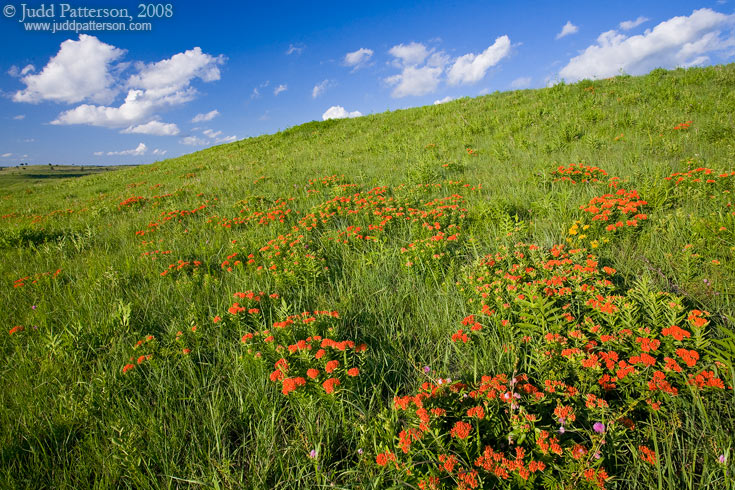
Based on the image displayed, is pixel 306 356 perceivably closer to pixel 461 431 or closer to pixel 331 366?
pixel 331 366

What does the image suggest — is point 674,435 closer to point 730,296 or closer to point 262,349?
point 730,296

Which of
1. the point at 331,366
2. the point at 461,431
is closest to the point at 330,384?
the point at 331,366

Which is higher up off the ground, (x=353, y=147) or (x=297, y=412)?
(x=353, y=147)

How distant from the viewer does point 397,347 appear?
245 cm

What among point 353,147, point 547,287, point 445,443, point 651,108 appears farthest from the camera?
point 353,147

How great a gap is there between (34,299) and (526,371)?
521 centimetres

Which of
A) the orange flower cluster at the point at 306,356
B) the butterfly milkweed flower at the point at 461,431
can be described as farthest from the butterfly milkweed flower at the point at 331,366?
the butterfly milkweed flower at the point at 461,431

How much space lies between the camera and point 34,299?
365 centimetres

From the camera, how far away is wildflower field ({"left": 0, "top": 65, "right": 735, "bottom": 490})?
1.60 metres

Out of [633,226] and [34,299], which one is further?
[34,299]

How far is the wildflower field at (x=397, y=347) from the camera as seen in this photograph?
1.60m

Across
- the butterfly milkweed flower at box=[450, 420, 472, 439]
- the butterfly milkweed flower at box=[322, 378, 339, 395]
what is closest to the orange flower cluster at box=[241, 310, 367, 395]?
the butterfly milkweed flower at box=[322, 378, 339, 395]

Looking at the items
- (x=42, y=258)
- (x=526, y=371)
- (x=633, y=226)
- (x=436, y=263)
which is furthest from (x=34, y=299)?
(x=633, y=226)

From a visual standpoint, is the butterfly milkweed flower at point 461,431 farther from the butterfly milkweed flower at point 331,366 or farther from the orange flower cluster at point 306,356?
the butterfly milkweed flower at point 331,366
